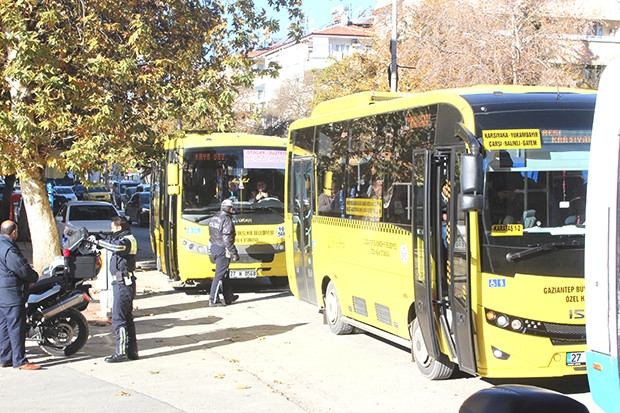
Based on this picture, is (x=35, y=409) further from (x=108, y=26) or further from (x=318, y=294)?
(x=108, y=26)

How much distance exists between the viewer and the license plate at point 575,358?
27.9ft

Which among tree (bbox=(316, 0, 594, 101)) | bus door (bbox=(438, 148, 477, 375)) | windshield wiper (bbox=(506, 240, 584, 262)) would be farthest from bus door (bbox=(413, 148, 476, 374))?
tree (bbox=(316, 0, 594, 101))

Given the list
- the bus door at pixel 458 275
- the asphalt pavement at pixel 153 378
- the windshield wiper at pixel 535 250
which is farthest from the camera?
the asphalt pavement at pixel 153 378

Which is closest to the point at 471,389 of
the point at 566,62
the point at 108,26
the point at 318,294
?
the point at 318,294

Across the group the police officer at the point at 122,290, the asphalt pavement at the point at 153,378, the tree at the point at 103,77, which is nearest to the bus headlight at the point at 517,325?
the asphalt pavement at the point at 153,378

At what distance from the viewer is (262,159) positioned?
18.2m

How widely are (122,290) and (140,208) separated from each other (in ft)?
110

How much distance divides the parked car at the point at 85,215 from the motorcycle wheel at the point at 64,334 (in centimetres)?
1458

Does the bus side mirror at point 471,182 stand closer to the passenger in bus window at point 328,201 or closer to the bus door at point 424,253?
the bus door at point 424,253

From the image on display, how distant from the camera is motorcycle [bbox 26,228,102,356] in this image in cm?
1101

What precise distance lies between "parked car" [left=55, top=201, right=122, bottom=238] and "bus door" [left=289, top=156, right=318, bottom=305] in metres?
12.5

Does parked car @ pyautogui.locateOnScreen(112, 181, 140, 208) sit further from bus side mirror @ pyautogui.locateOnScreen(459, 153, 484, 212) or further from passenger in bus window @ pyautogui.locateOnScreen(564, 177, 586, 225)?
bus side mirror @ pyautogui.locateOnScreen(459, 153, 484, 212)

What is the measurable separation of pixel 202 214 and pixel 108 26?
4564 mm

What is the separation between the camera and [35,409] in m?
8.70
